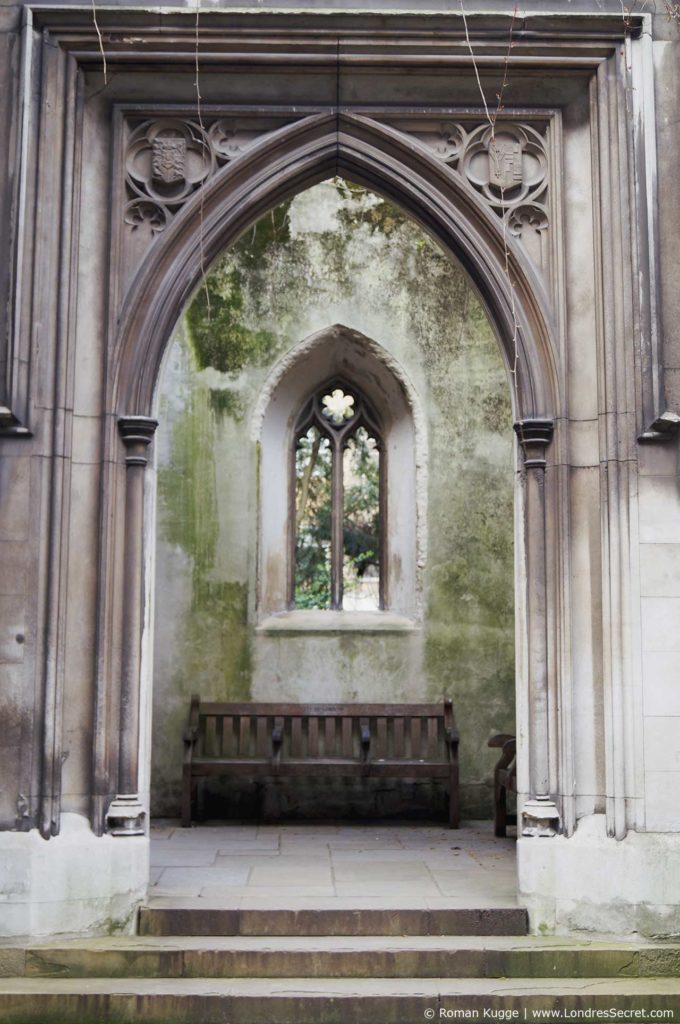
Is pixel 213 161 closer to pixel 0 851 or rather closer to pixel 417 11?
pixel 417 11

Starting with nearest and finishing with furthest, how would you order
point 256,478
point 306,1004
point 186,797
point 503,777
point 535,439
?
point 306,1004
point 535,439
point 503,777
point 186,797
point 256,478

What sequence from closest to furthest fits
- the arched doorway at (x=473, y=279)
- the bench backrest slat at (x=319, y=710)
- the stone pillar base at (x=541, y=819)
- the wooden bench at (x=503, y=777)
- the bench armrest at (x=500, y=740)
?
the stone pillar base at (x=541, y=819), the arched doorway at (x=473, y=279), the wooden bench at (x=503, y=777), the bench armrest at (x=500, y=740), the bench backrest slat at (x=319, y=710)

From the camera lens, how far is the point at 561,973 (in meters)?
5.16

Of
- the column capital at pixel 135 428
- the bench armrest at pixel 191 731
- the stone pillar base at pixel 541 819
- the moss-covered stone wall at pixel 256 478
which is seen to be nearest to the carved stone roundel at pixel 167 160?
the column capital at pixel 135 428

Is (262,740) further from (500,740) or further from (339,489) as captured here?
(339,489)

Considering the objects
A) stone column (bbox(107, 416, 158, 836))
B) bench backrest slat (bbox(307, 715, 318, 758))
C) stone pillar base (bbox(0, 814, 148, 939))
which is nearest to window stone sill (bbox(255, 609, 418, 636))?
bench backrest slat (bbox(307, 715, 318, 758))

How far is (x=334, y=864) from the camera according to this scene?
22.3ft

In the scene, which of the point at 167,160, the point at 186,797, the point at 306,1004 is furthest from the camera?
the point at 186,797

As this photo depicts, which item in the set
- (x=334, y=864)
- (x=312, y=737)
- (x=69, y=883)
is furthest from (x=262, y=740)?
(x=69, y=883)

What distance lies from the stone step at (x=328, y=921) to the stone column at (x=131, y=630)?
47 centimetres

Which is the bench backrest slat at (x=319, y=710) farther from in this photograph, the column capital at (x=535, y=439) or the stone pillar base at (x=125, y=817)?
the column capital at (x=535, y=439)

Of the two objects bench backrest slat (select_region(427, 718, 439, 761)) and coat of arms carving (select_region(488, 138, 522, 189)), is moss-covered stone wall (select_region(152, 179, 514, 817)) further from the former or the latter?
coat of arms carving (select_region(488, 138, 522, 189))

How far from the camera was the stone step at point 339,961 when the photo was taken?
515cm

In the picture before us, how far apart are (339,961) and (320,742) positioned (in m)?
3.81
